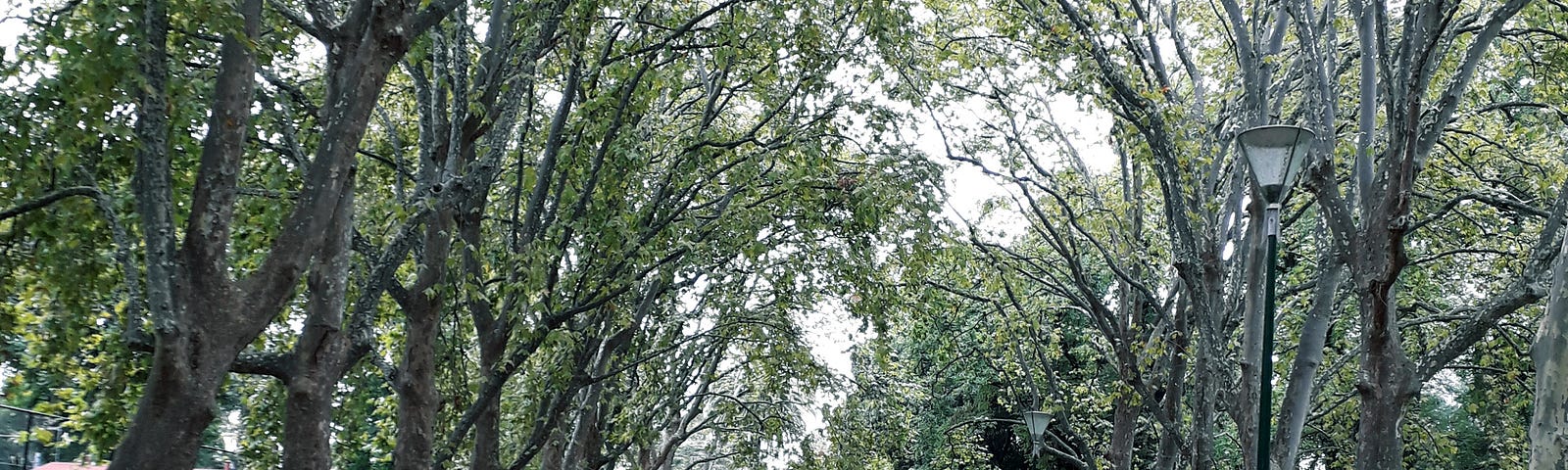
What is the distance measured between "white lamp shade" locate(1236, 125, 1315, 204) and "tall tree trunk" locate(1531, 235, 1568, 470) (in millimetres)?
2988

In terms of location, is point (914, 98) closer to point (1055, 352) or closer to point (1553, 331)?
point (1055, 352)

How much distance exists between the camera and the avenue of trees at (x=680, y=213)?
652 cm

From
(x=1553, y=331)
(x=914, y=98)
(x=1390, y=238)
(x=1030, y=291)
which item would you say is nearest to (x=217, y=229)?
(x=1553, y=331)

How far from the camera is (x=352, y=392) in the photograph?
12500 mm

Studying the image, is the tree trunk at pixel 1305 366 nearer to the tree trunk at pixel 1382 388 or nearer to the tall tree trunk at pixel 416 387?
the tree trunk at pixel 1382 388

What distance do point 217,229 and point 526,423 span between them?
309 inches

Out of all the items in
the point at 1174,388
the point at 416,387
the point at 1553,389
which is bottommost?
the point at 1553,389

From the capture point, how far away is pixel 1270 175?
940 cm

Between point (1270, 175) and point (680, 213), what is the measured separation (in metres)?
5.54

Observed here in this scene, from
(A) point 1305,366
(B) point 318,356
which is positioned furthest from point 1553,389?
(B) point 318,356

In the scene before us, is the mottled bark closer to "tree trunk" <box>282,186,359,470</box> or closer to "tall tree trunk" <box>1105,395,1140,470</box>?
"tree trunk" <box>282,186,359,470</box>

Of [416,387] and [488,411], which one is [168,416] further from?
[488,411]

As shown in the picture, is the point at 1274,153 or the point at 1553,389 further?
the point at 1274,153

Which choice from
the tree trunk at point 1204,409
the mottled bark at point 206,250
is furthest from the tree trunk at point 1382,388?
the mottled bark at point 206,250
